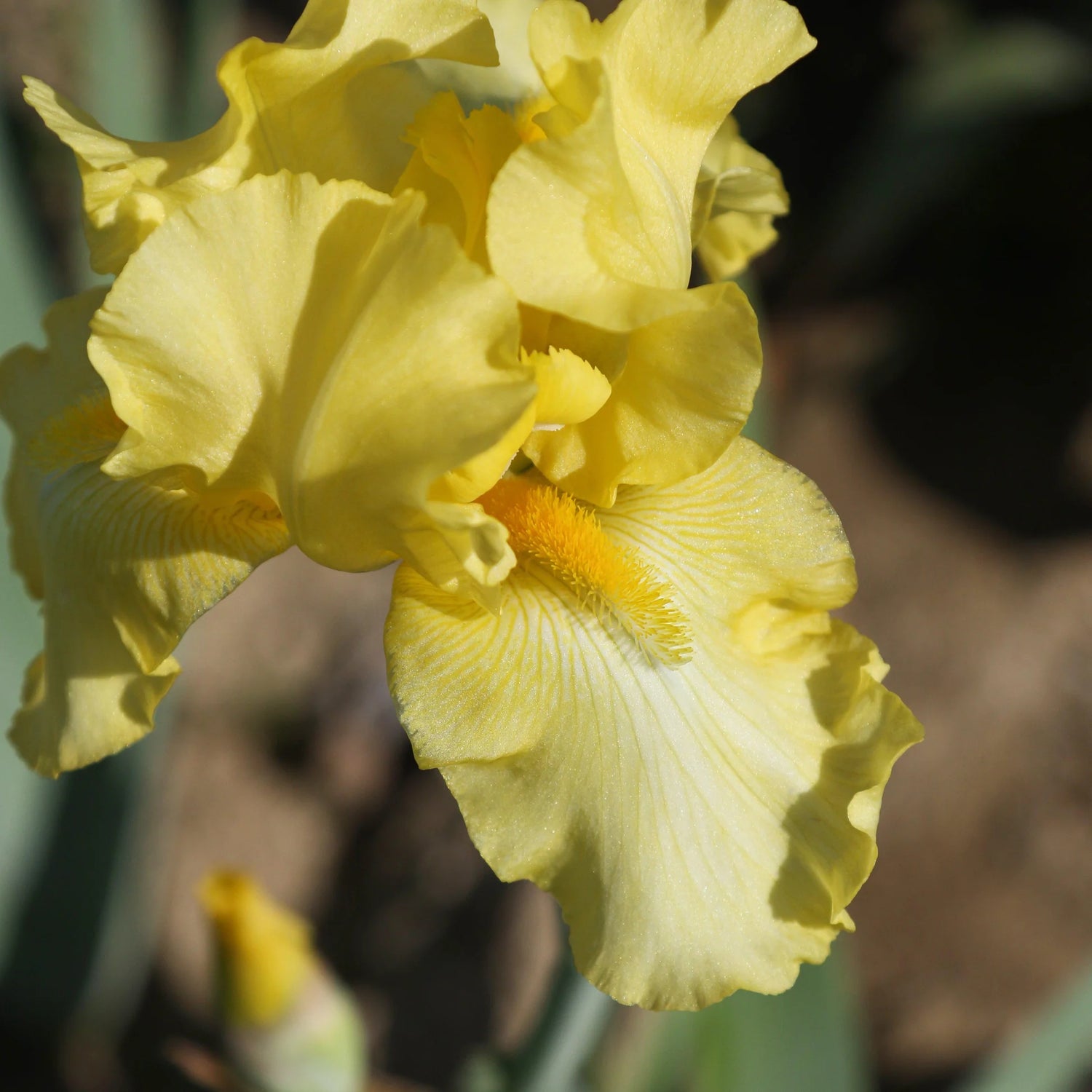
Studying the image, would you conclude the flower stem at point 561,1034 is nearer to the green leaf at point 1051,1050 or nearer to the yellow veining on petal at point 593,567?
the yellow veining on petal at point 593,567

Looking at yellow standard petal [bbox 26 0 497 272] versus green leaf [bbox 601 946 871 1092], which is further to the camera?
green leaf [bbox 601 946 871 1092]

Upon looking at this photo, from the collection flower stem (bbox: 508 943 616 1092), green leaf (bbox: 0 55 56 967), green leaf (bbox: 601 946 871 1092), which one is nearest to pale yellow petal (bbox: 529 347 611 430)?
flower stem (bbox: 508 943 616 1092)

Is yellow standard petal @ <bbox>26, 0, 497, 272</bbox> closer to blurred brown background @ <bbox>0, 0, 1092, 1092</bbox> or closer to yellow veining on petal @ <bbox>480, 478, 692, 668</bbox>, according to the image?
yellow veining on petal @ <bbox>480, 478, 692, 668</bbox>

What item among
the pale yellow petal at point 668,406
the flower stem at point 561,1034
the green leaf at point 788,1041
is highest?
the pale yellow petal at point 668,406

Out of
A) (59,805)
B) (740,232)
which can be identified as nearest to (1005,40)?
(740,232)

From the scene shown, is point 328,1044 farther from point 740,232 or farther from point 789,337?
point 789,337

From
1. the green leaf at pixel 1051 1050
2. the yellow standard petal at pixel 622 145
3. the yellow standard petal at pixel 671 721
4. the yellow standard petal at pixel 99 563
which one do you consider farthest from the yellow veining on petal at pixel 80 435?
the green leaf at pixel 1051 1050

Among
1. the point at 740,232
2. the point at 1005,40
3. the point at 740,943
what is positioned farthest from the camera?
the point at 1005,40

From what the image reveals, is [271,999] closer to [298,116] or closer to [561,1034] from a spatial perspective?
[561,1034]
